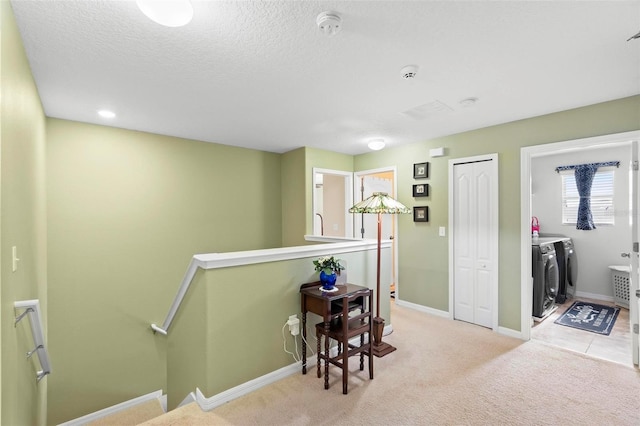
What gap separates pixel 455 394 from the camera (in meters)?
2.30

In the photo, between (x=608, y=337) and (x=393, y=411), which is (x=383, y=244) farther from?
(x=608, y=337)

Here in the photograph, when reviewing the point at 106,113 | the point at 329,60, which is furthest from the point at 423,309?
the point at 106,113

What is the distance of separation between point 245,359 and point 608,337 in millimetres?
3983

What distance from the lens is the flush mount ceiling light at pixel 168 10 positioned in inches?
55.6

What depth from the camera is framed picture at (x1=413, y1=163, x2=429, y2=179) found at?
4207mm

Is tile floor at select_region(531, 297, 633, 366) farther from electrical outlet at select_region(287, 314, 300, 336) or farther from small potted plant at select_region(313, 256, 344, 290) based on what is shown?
electrical outlet at select_region(287, 314, 300, 336)

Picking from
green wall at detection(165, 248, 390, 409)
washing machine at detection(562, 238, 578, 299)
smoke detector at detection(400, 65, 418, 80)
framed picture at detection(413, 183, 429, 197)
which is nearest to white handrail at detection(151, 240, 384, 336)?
green wall at detection(165, 248, 390, 409)

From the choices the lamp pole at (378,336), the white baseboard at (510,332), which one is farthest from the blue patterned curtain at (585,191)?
the lamp pole at (378,336)

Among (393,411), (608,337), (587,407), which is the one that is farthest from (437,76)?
(608,337)

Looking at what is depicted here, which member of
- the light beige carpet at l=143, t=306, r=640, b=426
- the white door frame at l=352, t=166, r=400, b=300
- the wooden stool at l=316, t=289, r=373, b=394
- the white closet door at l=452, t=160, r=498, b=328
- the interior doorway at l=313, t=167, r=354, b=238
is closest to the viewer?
the light beige carpet at l=143, t=306, r=640, b=426

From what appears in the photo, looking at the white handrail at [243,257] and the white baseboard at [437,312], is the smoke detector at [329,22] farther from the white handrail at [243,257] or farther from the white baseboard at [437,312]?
the white baseboard at [437,312]

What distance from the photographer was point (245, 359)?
2352 mm

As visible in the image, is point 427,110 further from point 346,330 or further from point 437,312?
point 437,312

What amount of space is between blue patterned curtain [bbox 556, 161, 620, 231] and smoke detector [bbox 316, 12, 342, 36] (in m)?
5.14
